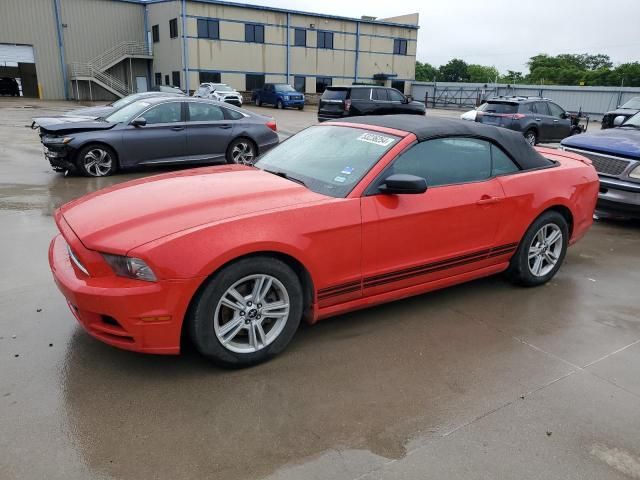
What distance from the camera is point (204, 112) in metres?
10.2

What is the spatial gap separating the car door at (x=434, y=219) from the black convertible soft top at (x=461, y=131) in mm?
66

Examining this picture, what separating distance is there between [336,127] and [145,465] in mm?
3007

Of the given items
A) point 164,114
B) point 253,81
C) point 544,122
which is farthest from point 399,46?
point 164,114

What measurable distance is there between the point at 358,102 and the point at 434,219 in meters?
18.0

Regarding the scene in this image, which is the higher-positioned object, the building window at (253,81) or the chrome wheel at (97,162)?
the building window at (253,81)

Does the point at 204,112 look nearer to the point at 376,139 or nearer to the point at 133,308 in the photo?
the point at 376,139

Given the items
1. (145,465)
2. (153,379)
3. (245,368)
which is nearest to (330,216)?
(245,368)

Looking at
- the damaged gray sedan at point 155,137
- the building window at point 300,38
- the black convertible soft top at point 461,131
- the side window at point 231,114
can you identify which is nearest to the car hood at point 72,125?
the damaged gray sedan at point 155,137

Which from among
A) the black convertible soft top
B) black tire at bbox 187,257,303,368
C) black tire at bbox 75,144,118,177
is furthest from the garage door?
black tire at bbox 187,257,303,368

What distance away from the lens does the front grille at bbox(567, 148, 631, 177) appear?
6887 millimetres

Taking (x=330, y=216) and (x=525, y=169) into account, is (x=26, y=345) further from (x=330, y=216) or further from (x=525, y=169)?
(x=525, y=169)

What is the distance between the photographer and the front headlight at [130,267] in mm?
2852

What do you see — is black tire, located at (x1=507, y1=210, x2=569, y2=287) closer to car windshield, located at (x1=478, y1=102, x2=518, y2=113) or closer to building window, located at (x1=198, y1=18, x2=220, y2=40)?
car windshield, located at (x1=478, y1=102, x2=518, y2=113)

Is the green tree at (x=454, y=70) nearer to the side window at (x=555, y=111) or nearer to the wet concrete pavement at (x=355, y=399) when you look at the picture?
the side window at (x=555, y=111)
